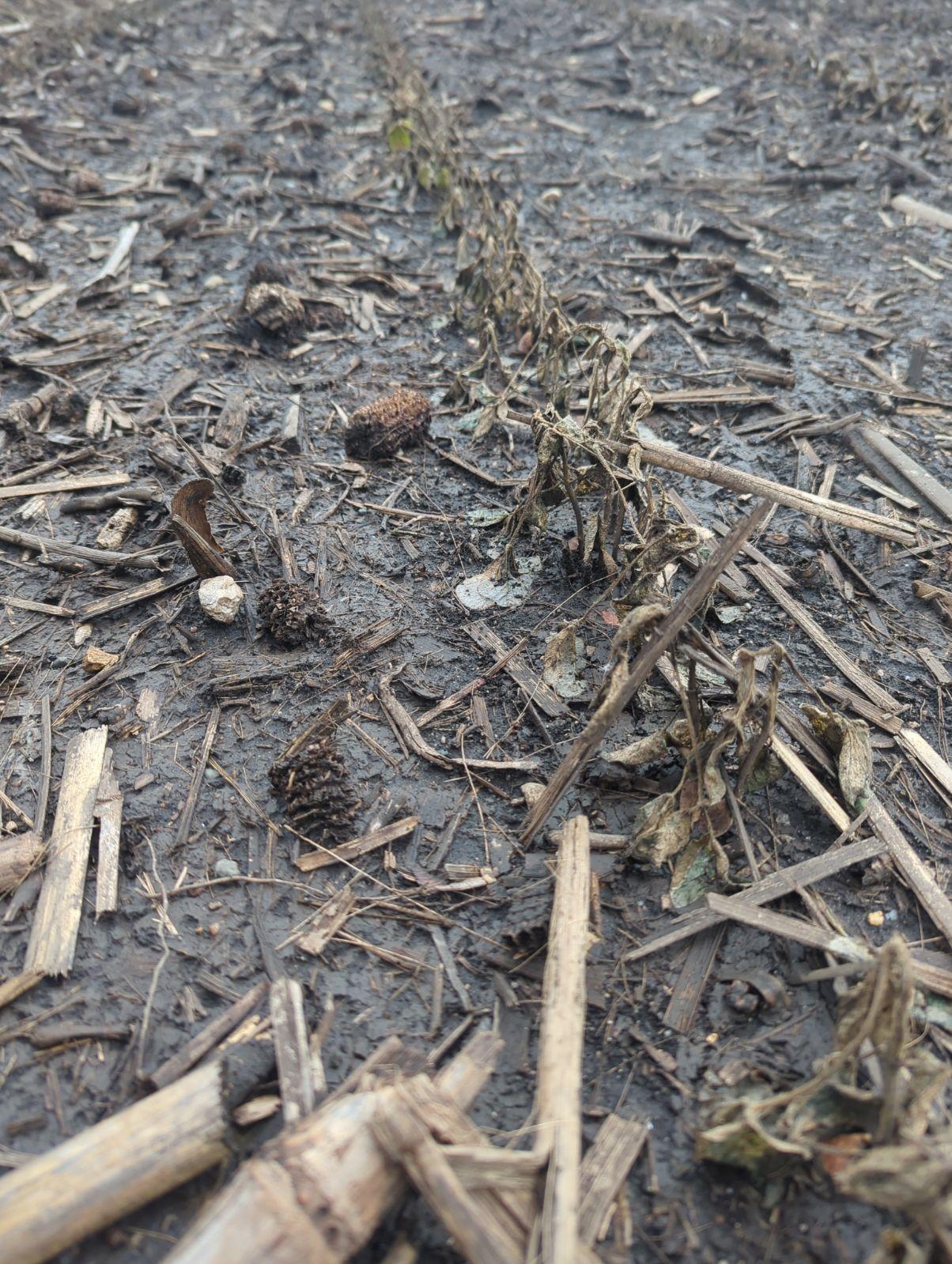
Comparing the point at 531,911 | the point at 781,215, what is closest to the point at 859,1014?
the point at 531,911

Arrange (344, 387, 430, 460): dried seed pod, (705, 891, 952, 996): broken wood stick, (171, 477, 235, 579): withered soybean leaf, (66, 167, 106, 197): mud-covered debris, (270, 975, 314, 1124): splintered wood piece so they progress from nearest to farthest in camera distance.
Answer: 1. (270, 975, 314, 1124): splintered wood piece
2. (705, 891, 952, 996): broken wood stick
3. (171, 477, 235, 579): withered soybean leaf
4. (344, 387, 430, 460): dried seed pod
5. (66, 167, 106, 197): mud-covered debris

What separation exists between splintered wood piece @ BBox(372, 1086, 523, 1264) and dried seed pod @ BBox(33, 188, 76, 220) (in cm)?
868

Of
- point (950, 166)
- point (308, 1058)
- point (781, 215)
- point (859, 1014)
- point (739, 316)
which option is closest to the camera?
point (859, 1014)

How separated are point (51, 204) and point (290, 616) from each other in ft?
21.3

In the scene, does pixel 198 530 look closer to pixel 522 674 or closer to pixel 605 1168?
pixel 522 674

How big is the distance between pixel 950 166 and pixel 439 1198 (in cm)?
1050

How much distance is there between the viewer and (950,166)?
8641 mm

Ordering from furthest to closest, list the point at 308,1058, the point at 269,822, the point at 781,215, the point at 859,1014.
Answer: the point at 781,215 → the point at 269,822 → the point at 308,1058 → the point at 859,1014

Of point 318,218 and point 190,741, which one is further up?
point 318,218

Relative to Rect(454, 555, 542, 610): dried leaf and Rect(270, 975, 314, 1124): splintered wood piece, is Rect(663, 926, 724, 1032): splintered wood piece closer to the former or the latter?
Rect(270, 975, 314, 1124): splintered wood piece

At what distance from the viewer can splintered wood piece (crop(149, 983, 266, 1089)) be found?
8.24 feet

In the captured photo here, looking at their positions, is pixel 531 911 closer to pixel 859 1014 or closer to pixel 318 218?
pixel 859 1014

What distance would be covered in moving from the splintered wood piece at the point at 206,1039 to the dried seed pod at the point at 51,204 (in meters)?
8.02

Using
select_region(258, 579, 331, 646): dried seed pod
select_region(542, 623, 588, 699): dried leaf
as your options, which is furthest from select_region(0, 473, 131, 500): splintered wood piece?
select_region(542, 623, 588, 699): dried leaf
